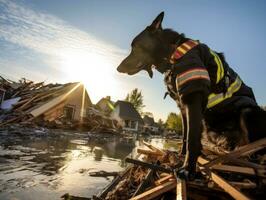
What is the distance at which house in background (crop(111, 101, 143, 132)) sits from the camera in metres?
59.9

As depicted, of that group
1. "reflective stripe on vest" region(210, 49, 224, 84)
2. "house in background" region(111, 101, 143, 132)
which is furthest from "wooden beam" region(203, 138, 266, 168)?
"house in background" region(111, 101, 143, 132)

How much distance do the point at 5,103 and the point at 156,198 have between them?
27.1 metres

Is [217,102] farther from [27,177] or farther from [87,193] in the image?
[27,177]

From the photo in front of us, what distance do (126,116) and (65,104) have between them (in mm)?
30686

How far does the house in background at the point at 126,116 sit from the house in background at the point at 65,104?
23.9 meters

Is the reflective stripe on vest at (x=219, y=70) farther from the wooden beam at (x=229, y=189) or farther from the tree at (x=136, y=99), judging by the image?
the tree at (x=136, y=99)

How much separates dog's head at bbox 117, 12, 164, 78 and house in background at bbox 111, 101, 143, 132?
188 feet

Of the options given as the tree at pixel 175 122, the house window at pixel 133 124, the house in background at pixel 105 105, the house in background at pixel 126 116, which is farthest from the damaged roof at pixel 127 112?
the tree at pixel 175 122

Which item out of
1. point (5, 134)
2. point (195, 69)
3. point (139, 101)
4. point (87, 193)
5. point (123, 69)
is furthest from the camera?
point (139, 101)

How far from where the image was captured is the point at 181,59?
2.13 meters

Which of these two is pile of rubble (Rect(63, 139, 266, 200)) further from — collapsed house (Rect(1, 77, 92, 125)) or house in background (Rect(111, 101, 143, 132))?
house in background (Rect(111, 101, 143, 132))

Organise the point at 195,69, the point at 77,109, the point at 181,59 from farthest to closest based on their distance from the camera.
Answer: the point at 77,109
the point at 181,59
the point at 195,69

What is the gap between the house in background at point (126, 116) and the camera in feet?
197

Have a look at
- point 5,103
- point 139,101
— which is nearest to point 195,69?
point 5,103
